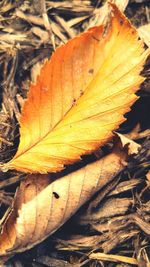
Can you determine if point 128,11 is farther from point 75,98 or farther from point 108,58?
point 75,98

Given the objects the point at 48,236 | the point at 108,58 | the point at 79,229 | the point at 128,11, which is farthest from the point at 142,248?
the point at 128,11

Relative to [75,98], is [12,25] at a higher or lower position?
higher

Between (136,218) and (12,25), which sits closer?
(136,218)

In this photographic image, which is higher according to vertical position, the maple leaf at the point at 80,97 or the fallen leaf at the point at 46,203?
the maple leaf at the point at 80,97

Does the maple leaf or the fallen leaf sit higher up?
the maple leaf

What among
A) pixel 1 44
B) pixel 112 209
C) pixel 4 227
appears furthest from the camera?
pixel 1 44
